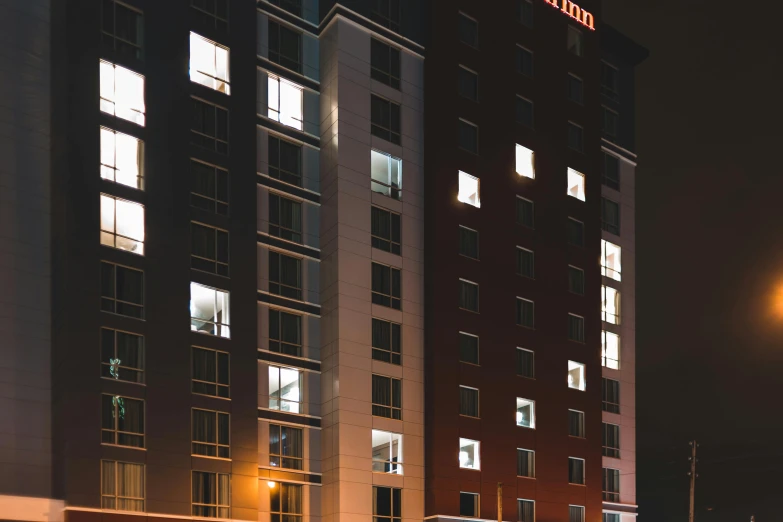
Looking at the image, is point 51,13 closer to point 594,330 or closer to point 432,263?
point 432,263

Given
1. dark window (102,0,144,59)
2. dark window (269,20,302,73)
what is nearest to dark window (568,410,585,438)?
dark window (269,20,302,73)

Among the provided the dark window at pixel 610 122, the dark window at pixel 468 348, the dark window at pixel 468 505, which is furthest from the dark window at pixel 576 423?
the dark window at pixel 610 122

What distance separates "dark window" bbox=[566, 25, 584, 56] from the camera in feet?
240

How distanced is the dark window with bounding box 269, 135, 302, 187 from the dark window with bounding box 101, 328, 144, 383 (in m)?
13.9

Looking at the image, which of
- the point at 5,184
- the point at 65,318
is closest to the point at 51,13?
the point at 5,184

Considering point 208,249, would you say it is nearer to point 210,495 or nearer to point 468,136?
point 210,495

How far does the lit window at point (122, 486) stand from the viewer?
4697 cm

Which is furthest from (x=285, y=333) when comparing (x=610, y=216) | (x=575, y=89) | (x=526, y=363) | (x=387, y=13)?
(x=610, y=216)

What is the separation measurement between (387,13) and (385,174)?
10.8 meters

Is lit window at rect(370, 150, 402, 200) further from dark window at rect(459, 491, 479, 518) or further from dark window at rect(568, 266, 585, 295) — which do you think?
dark window at rect(459, 491, 479, 518)

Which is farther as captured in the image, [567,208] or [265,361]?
[567,208]

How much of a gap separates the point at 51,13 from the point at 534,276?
34.1 meters

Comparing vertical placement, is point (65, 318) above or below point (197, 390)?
above

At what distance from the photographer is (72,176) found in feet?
164
